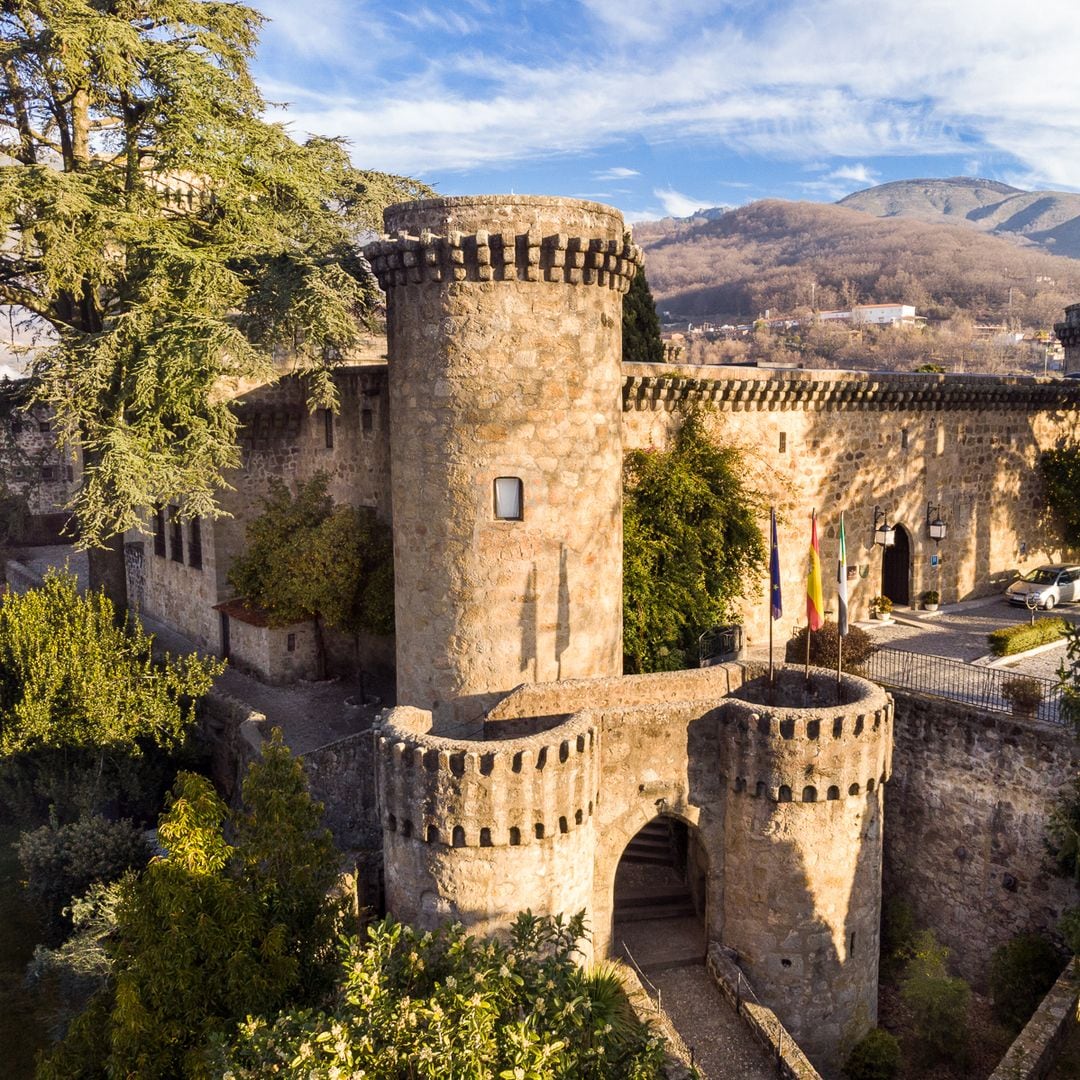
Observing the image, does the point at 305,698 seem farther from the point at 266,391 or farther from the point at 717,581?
the point at 717,581

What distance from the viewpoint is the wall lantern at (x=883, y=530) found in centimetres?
2589

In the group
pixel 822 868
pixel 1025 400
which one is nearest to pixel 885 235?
pixel 1025 400

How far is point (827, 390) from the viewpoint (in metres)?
24.4

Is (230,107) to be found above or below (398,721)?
above

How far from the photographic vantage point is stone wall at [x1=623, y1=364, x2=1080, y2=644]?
75.2 feet

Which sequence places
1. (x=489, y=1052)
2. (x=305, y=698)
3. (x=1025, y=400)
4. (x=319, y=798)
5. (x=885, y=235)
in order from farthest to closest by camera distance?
1. (x=885, y=235)
2. (x=1025, y=400)
3. (x=305, y=698)
4. (x=319, y=798)
5. (x=489, y=1052)

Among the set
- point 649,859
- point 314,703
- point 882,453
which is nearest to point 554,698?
point 649,859

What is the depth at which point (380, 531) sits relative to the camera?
23.2 meters

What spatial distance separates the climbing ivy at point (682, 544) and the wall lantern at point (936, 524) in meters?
7.15

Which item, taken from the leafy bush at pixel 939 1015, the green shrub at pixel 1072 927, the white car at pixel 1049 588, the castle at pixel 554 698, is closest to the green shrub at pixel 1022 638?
the white car at pixel 1049 588

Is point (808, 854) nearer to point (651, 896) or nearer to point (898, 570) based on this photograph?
point (651, 896)

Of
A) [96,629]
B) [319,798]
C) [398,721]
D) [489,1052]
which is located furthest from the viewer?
[96,629]

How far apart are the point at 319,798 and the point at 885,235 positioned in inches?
6062

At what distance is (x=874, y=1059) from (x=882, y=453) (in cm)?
1619
